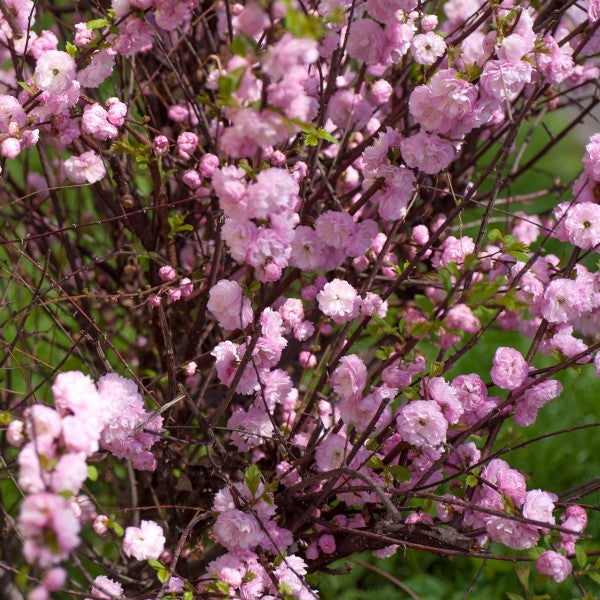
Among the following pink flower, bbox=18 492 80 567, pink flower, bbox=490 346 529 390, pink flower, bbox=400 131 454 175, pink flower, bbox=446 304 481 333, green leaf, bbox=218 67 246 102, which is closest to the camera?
pink flower, bbox=18 492 80 567

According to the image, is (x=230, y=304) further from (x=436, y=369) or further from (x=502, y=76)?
(x=502, y=76)

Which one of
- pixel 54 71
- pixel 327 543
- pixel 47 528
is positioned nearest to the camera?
pixel 47 528

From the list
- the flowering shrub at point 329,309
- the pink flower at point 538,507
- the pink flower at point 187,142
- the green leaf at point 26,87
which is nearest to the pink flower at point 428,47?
the flowering shrub at point 329,309

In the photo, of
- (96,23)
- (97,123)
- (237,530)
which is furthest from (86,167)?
(237,530)

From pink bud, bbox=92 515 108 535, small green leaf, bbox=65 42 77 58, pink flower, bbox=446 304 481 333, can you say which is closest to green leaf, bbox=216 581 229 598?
pink bud, bbox=92 515 108 535

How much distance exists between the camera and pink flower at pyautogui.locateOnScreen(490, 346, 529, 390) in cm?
155

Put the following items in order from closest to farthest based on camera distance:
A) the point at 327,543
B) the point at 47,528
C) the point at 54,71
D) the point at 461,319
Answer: the point at 47,528
the point at 461,319
the point at 54,71
the point at 327,543

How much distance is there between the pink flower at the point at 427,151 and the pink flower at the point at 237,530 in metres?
0.73

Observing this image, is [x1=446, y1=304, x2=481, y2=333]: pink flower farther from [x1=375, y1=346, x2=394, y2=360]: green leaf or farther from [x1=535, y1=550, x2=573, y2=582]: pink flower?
[x1=535, y1=550, x2=573, y2=582]: pink flower

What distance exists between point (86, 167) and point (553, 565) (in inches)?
48.0

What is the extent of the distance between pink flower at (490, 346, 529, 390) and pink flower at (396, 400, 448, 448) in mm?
172

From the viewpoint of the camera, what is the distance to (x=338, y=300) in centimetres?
159

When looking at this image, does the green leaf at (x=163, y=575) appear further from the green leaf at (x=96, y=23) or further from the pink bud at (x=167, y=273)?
the green leaf at (x=96, y=23)

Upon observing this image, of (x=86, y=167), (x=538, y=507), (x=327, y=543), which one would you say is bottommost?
(x=327, y=543)
